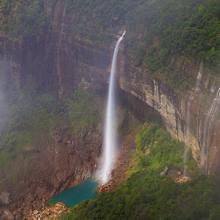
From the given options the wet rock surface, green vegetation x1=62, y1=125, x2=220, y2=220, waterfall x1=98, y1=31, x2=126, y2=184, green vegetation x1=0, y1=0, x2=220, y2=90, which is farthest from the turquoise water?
green vegetation x1=0, y1=0, x2=220, y2=90

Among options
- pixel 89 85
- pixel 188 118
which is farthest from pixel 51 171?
pixel 188 118

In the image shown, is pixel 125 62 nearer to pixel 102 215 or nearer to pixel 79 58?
pixel 79 58

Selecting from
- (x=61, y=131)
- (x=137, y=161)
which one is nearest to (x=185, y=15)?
(x=137, y=161)

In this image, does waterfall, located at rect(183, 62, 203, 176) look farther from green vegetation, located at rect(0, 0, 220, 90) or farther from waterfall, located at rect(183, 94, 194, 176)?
green vegetation, located at rect(0, 0, 220, 90)

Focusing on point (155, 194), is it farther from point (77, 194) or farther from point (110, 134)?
point (110, 134)

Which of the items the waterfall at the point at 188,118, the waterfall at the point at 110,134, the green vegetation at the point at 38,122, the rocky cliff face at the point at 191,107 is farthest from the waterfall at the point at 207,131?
the green vegetation at the point at 38,122

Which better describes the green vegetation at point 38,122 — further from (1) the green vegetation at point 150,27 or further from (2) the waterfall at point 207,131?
(2) the waterfall at point 207,131
